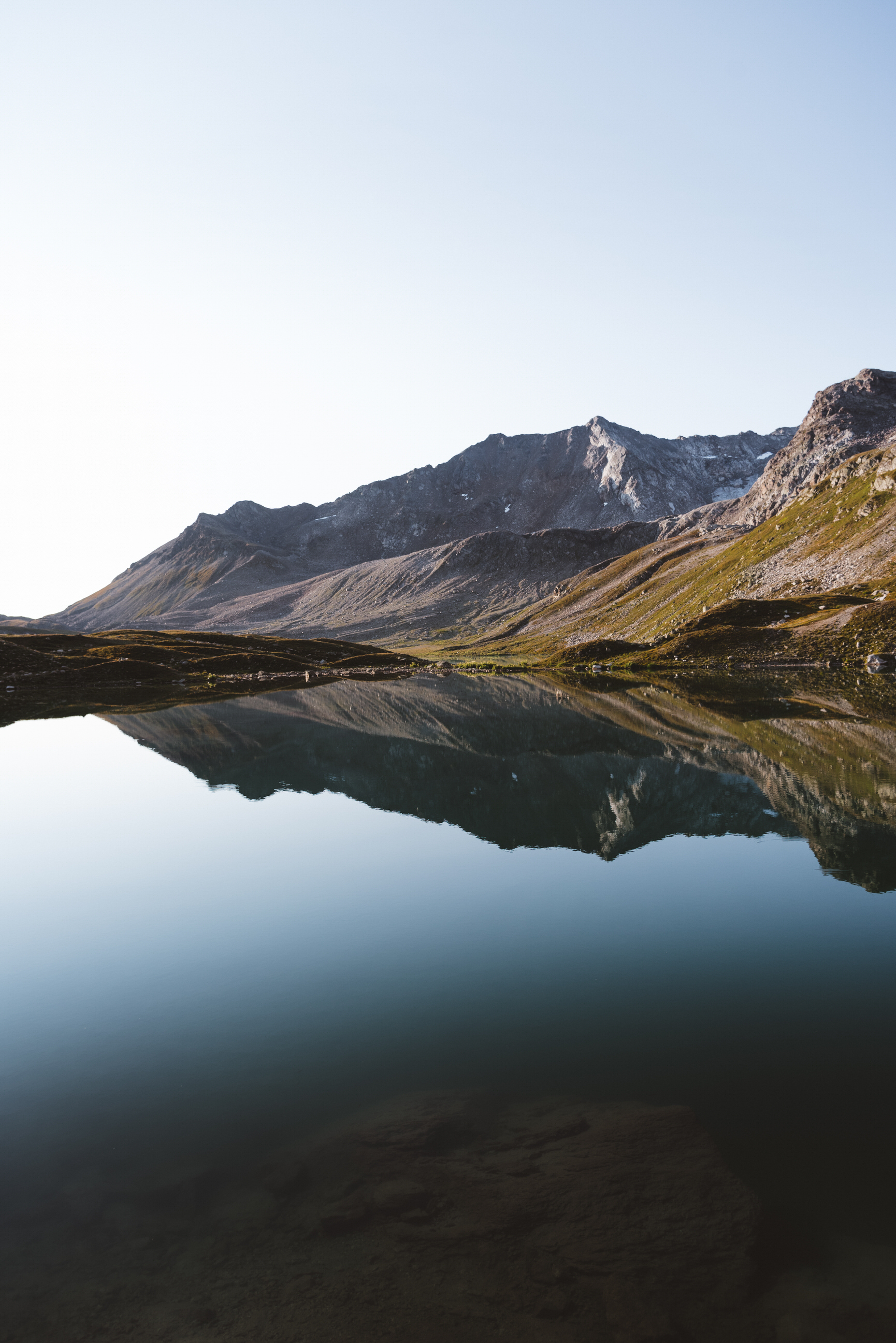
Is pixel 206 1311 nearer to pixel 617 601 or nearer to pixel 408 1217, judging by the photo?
pixel 408 1217

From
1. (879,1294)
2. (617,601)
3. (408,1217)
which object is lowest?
(879,1294)

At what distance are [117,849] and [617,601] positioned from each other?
586ft

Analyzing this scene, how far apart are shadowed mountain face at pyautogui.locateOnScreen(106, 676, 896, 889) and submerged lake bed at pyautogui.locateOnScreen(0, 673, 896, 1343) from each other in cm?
46

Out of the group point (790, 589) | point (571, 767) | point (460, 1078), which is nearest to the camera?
point (460, 1078)

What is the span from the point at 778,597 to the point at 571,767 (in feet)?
334

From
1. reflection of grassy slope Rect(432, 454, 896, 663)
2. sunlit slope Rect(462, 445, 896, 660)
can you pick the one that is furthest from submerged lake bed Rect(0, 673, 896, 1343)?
sunlit slope Rect(462, 445, 896, 660)

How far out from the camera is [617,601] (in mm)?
198250

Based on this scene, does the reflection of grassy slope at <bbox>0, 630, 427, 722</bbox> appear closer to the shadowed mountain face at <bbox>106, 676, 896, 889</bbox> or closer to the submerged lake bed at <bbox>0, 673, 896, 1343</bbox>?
Result: the shadowed mountain face at <bbox>106, 676, 896, 889</bbox>

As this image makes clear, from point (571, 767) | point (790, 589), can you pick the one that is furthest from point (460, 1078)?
point (790, 589)

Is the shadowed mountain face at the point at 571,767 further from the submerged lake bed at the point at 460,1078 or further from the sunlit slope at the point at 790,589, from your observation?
the sunlit slope at the point at 790,589

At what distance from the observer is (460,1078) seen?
13148mm

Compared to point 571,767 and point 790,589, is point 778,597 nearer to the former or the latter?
point 790,589

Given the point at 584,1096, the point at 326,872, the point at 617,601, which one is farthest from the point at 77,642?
the point at 584,1096

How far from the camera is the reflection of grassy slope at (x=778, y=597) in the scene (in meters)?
104
